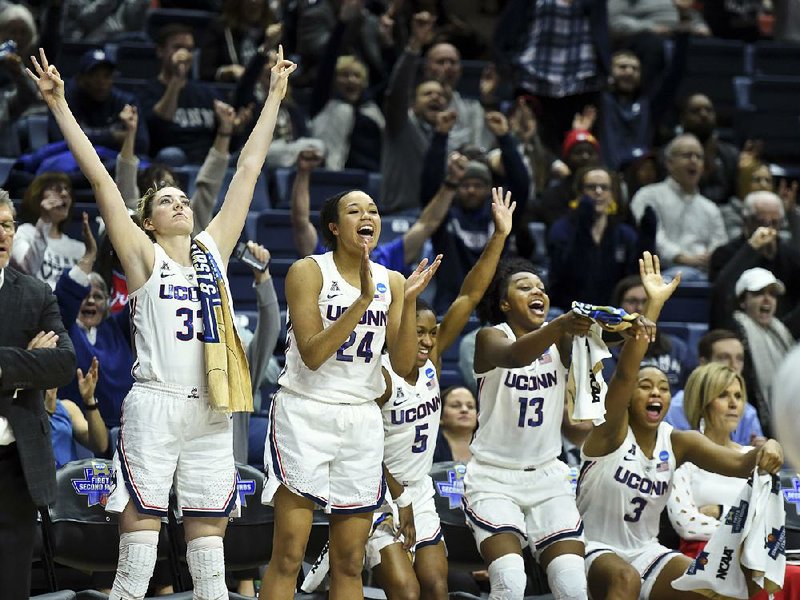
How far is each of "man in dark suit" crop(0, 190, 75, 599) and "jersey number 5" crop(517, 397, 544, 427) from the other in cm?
202

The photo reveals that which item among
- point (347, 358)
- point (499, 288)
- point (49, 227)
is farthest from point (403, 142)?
point (347, 358)

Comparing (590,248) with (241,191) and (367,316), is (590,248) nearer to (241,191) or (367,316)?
(367,316)

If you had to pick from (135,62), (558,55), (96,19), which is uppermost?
(96,19)

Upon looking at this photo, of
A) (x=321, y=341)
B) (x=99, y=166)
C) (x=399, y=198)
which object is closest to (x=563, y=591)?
(x=321, y=341)

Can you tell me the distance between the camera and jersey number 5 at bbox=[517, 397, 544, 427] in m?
6.41

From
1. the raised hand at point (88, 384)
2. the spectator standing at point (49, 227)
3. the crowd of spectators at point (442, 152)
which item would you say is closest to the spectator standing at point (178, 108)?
the crowd of spectators at point (442, 152)

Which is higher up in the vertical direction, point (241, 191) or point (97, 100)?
point (241, 191)

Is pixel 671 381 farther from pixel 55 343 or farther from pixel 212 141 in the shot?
pixel 55 343

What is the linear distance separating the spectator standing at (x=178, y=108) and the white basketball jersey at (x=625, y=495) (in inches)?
160

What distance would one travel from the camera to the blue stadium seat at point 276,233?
9.42m

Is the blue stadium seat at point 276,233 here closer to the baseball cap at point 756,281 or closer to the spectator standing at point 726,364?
the spectator standing at point 726,364

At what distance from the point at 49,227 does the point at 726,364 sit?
12.3 feet

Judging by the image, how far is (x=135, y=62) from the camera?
10.9 metres

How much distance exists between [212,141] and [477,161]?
1886 millimetres
